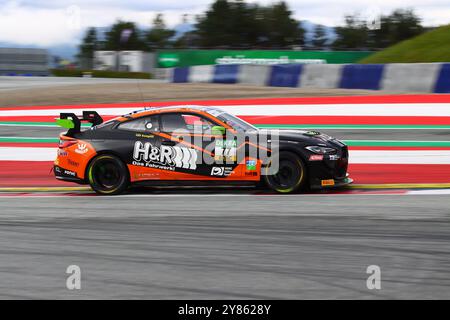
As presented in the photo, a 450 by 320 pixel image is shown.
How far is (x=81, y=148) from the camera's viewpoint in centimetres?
999

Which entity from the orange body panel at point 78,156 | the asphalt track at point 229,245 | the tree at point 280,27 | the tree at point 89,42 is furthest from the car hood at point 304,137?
the tree at point 89,42

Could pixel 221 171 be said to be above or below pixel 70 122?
below

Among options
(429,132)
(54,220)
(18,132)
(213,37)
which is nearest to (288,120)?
(429,132)

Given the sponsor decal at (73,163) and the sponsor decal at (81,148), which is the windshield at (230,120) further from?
the sponsor decal at (73,163)

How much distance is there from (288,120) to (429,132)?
3455mm

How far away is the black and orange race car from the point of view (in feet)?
30.4

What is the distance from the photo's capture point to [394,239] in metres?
6.75

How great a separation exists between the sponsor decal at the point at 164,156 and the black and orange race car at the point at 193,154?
0.01 m

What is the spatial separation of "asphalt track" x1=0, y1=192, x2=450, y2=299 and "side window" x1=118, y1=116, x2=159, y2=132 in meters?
1.02

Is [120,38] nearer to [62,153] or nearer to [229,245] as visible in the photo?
[62,153]

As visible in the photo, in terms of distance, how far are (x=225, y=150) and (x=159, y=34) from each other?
342 feet

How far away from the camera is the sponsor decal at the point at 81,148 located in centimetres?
997

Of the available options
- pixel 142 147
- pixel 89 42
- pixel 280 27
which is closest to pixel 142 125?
pixel 142 147

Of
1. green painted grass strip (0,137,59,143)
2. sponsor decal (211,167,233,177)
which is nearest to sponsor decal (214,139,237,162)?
sponsor decal (211,167,233,177)
